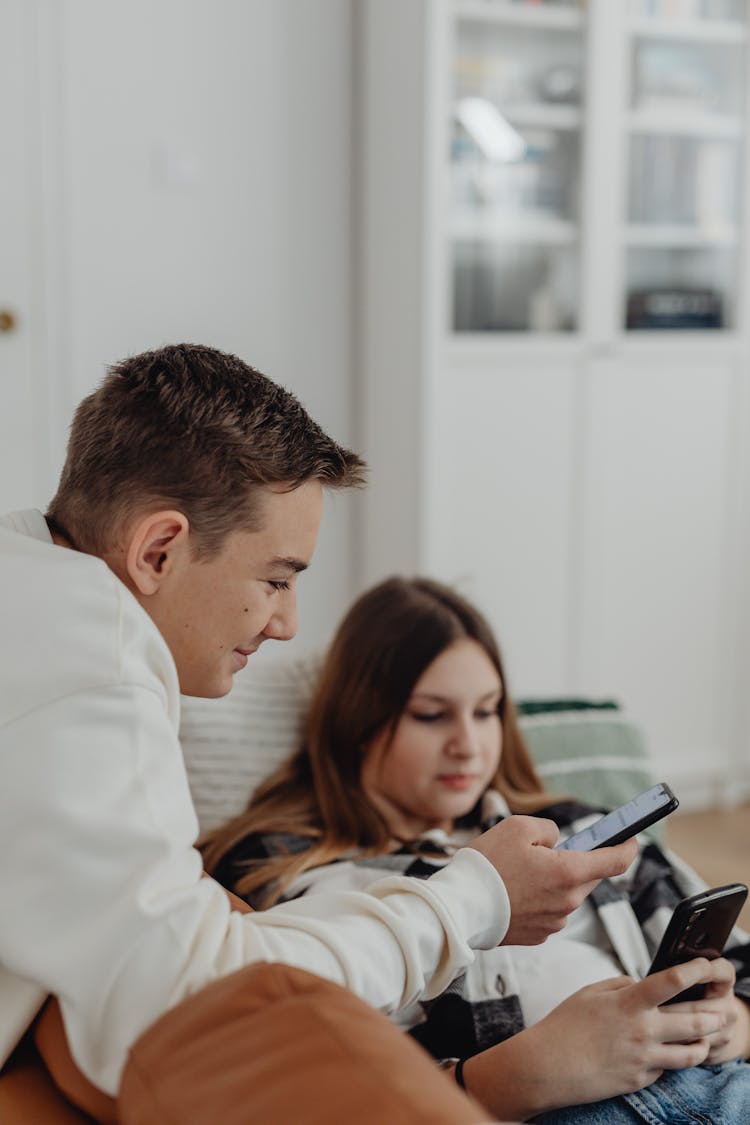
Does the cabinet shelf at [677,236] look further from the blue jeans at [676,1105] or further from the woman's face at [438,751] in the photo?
the blue jeans at [676,1105]

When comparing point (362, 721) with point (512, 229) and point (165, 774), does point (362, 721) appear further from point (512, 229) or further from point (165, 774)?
point (512, 229)

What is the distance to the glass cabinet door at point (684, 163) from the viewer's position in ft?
10.4

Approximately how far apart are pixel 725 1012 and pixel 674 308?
2304 millimetres

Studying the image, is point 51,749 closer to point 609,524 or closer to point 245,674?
point 245,674

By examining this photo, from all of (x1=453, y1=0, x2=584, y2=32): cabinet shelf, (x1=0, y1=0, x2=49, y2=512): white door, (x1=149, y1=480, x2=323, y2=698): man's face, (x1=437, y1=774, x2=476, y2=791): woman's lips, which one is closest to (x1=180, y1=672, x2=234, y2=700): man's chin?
(x1=149, y1=480, x2=323, y2=698): man's face

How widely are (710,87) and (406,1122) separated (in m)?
3.10

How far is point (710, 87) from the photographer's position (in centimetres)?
327

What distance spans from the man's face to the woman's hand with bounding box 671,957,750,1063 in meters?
0.56

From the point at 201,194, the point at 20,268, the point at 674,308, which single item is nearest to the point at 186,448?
the point at 20,268

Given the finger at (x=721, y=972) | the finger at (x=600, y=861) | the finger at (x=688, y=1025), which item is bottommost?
the finger at (x=688, y=1025)

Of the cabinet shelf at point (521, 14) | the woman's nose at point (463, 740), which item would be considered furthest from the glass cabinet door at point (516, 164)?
the woman's nose at point (463, 740)

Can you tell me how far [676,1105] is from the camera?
1204mm

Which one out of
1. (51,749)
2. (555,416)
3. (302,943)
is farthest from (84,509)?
(555,416)

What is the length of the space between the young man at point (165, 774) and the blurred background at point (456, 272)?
1.96m
